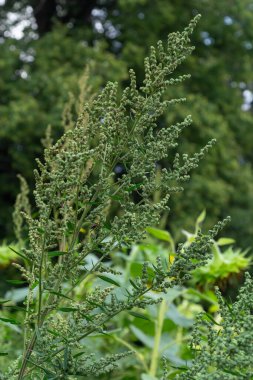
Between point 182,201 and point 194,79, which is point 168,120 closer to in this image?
point 182,201

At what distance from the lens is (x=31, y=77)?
518 inches

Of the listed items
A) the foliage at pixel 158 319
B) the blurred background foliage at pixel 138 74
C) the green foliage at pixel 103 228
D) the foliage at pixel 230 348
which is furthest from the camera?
the blurred background foliage at pixel 138 74

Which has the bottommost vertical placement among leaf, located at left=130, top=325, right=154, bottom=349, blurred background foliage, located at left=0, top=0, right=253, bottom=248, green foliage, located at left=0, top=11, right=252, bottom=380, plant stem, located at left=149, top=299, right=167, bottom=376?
green foliage, located at left=0, top=11, right=252, bottom=380

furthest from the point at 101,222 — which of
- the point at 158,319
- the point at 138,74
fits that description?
the point at 138,74

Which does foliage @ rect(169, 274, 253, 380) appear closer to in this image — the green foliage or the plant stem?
the green foliage

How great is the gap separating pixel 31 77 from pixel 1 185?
213 centimetres

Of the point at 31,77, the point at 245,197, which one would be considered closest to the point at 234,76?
the point at 245,197

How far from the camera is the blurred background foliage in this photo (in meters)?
12.8

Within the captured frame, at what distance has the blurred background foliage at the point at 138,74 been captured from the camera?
42.1 ft

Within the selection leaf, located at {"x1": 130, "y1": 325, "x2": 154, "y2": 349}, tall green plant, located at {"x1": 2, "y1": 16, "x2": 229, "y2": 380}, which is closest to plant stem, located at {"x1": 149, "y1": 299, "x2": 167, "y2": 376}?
leaf, located at {"x1": 130, "y1": 325, "x2": 154, "y2": 349}

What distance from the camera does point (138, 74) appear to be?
14781mm

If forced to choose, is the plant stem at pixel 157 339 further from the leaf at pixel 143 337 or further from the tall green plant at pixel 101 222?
the tall green plant at pixel 101 222

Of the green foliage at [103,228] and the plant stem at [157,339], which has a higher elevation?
the plant stem at [157,339]

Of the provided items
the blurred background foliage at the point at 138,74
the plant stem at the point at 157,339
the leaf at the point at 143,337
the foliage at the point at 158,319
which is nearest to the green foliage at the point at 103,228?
the foliage at the point at 158,319
